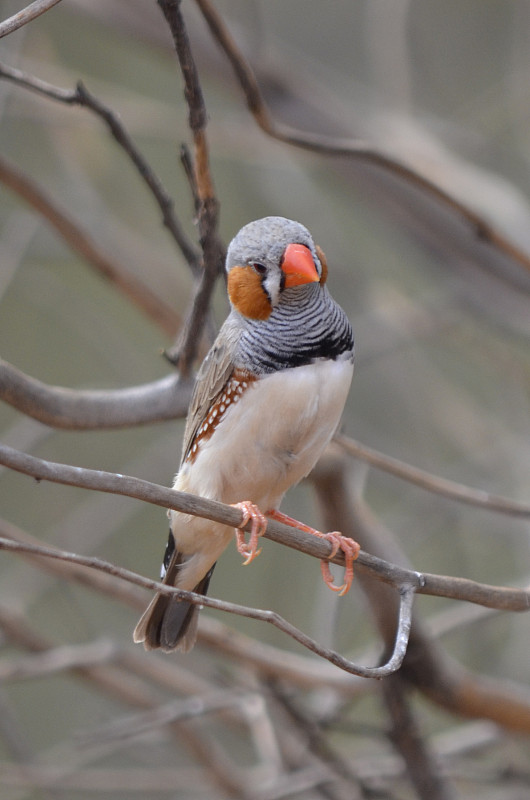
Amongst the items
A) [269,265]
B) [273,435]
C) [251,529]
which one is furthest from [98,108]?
[251,529]

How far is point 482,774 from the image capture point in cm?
261

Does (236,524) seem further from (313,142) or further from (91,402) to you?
(313,142)

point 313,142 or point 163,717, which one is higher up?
point 313,142

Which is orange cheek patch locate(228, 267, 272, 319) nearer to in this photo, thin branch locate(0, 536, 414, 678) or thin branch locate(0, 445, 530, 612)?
thin branch locate(0, 445, 530, 612)

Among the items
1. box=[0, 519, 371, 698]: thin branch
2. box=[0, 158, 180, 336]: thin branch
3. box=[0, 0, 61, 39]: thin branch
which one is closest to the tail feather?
box=[0, 519, 371, 698]: thin branch

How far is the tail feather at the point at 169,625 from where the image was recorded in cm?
195

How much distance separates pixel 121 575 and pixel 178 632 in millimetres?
801

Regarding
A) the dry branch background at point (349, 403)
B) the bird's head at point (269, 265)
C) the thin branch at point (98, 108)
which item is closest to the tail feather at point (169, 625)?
the dry branch background at point (349, 403)

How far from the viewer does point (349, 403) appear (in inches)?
188

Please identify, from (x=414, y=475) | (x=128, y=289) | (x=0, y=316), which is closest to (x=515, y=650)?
(x=414, y=475)

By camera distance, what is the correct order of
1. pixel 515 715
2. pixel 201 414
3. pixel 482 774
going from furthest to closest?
pixel 482 774
pixel 515 715
pixel 201 414

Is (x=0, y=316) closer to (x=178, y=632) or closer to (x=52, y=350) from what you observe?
(x=52, y=350)

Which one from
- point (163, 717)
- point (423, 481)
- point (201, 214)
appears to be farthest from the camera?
point (163, 717)

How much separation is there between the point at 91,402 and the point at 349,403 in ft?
9.77
